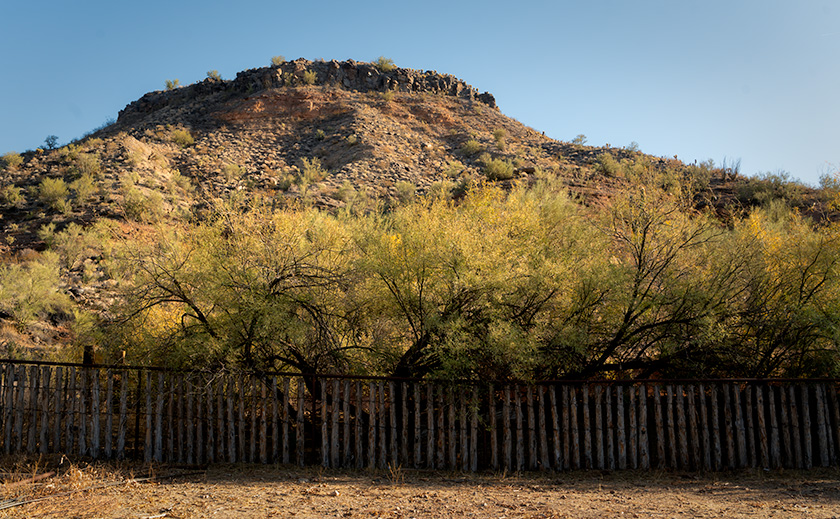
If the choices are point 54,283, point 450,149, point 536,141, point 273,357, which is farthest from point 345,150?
point 273,357

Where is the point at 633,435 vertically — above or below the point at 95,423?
below

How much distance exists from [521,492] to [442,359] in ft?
6.29

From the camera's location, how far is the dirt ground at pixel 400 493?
5777 millimetres

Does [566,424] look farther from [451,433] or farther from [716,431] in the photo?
[716,431]

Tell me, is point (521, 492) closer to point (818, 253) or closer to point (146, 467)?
point (146, 467)

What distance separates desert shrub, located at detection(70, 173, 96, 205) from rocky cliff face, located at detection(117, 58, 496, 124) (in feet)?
69.0

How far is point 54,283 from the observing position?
60.3 feet

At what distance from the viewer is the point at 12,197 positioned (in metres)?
25.4

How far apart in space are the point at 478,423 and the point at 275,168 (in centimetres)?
2769

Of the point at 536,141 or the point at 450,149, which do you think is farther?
the point at 536,141

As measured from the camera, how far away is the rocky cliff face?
4619cm

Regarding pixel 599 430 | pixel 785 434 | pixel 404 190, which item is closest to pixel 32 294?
pixel 404 190

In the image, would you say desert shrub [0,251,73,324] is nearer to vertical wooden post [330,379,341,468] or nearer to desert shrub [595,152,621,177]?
vertical wooden post [330,379,341,468]

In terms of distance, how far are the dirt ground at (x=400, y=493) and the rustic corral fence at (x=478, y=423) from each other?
0.32 m
